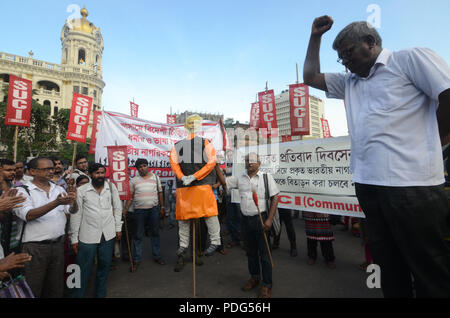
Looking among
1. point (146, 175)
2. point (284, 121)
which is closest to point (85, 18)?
point (146, 175)

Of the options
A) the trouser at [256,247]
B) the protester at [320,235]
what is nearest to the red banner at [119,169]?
the trouser at [256,247]

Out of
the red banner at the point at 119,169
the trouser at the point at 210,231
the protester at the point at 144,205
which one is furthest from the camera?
the protester at the point at 144,205

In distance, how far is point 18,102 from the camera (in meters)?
5.63

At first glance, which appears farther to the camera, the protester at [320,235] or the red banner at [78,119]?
the red banner at [78,119]

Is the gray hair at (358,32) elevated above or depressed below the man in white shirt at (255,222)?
above

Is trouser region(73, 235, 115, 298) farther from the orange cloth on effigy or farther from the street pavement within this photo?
the orange cloth on effigy

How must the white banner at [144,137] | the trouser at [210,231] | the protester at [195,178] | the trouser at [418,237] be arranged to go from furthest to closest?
the white banner at [144,137], the trouser at [210,231], the protester at [195,178], the trouser at [418,237]

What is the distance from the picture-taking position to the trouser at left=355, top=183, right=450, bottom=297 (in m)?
0.98

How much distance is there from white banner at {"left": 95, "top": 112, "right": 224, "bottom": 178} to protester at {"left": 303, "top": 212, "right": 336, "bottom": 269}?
2950mm

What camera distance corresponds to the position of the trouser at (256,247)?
3.14m

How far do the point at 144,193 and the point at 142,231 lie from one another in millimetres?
741

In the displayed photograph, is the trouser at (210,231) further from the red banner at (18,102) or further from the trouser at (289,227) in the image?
the red banner at (18,102)

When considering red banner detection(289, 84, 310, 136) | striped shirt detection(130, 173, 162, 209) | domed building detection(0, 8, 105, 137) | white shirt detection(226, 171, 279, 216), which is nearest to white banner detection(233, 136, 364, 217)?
white shirt detection(226, 171, 279, 216)

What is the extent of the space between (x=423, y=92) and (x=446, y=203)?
19.6 inches
